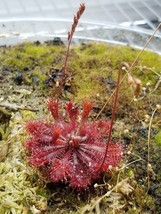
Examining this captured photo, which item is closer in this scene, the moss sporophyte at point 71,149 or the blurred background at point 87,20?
the moss sporophyte at point 71,149

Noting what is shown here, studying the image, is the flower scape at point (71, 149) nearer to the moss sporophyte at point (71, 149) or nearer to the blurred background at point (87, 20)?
the moss sporophyte at point (71, 149)

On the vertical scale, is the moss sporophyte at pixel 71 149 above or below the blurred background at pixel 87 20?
below

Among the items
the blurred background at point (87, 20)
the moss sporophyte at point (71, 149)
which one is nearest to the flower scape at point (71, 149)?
the moss sporophyte at point (71, 149)

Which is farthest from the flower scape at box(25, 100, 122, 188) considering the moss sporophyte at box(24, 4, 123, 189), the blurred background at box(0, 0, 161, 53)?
the blurred background at box(0, 0, 161, 53)

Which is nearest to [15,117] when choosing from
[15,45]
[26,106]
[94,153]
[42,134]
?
[26,106]

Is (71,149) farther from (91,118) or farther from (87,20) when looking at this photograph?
(87,20)

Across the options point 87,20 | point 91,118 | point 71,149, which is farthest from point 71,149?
point 87,20

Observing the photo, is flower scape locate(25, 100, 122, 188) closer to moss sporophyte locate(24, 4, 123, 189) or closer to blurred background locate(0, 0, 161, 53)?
moss sporophyte locate(24, 4, 123, 189)
